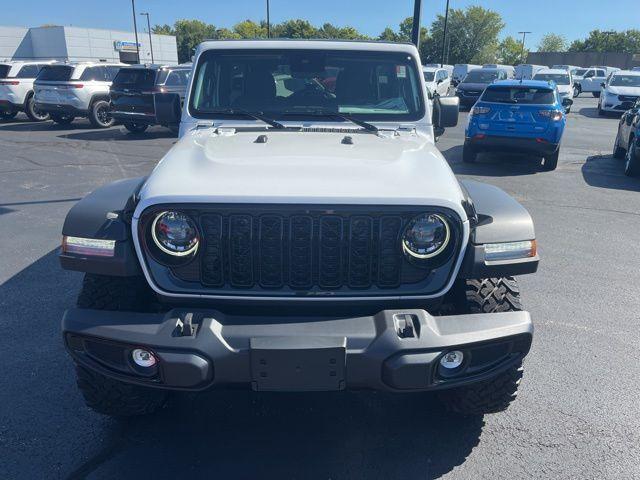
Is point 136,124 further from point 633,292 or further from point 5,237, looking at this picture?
point 633,292

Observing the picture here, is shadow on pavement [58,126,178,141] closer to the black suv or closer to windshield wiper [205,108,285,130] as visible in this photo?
the black suv

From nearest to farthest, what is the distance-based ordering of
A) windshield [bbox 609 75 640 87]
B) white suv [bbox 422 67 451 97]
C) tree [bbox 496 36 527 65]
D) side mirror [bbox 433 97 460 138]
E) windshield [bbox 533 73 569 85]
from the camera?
1. side mirror [bbox 433 97 460 138]
2. windshield [bbox 609 75 640 87]
3. windshield [bbox 533 73 569 85]
4. white suv [bbox 422 67 451 97]
5. tree [bbox 496 36 527 65]

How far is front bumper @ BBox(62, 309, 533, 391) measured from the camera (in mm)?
2232

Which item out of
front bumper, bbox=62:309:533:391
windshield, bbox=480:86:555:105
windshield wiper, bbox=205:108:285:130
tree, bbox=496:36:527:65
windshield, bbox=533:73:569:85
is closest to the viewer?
front bumper, bbox=62:309:533:391

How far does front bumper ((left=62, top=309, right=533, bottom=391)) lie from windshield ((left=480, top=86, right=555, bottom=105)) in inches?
358

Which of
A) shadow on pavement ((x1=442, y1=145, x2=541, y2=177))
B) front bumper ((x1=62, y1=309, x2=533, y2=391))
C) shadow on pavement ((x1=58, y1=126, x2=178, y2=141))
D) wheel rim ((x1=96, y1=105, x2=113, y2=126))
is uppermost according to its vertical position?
front bumper ((x1=62, y1=309, x2=533, y2=391))

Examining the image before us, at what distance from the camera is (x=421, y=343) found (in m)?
2.25

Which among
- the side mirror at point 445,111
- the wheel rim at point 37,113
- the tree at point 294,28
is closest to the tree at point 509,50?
the tree at point 294,28

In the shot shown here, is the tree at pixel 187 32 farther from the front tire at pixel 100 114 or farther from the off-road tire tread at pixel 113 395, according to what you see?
the off-road tire tread at pixel 113 395

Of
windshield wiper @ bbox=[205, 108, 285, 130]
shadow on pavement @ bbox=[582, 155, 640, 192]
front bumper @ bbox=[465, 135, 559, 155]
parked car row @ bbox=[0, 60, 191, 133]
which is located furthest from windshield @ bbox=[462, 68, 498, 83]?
windshield wiper @ bbox=[205, 108, 285, 130]

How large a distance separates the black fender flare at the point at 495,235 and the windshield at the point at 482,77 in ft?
72.1

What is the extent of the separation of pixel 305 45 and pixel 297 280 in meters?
2.16

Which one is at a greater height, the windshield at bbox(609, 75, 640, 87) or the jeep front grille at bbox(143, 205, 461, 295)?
the jeep front grille at bbox(143, 205, 461, 295)

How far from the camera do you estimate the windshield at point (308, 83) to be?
386 cm
